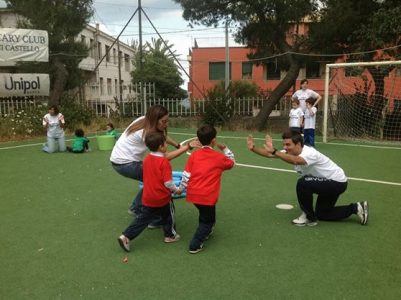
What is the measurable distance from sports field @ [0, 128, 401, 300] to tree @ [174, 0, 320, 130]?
10.4 metres

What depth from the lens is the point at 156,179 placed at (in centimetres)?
433

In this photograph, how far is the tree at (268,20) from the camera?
1636 centimetres

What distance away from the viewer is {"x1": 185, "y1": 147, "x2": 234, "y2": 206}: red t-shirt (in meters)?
4.27

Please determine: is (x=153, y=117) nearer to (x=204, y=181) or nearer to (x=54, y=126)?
(x=204, y=181)

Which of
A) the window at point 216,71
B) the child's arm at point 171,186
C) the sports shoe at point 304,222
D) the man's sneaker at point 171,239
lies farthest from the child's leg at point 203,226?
Answer: the window at point 216,71

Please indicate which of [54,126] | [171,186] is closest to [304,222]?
[171,186]

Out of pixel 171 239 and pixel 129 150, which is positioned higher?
pixel 129 150

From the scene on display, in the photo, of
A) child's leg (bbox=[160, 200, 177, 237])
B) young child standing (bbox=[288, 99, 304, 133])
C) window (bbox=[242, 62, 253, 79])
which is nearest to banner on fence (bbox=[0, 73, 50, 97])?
young child standing (bbox=[288, 99, 304, 133])

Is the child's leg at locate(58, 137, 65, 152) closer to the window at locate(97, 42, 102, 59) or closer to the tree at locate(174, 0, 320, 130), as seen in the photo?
the tree at locate(174, 0, 320, 130)

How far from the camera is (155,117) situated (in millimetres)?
4672

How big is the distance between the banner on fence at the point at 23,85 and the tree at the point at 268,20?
260 inches

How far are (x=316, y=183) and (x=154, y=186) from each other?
190 cm

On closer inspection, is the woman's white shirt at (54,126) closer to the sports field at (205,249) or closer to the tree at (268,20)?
the sports field at (205,249)

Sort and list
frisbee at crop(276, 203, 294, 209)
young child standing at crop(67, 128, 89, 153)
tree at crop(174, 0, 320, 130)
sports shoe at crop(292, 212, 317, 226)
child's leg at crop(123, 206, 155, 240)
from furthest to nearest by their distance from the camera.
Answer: tree at crop(174, 0, 320, 130)
young child standing at crop(67, 128, 89, 153)
frisbee at crop(276, 203, 294, 209)
sports shoe at crop(292, 212, 317, 226)
child's leg at crop(123, 206, 155, 240)
